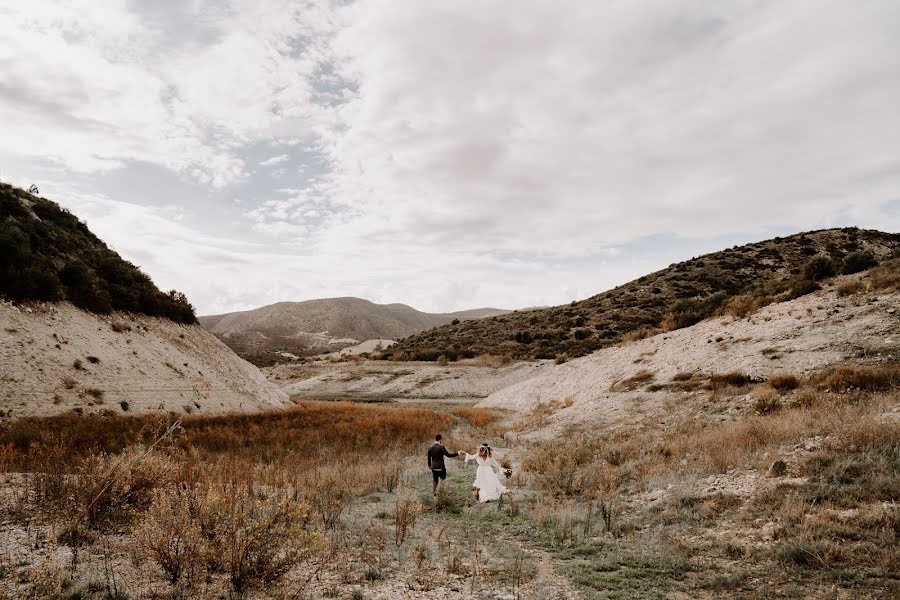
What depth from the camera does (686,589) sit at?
5.87 metres

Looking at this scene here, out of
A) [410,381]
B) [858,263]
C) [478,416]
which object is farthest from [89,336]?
[858,263]

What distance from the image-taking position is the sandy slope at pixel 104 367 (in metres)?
17.2

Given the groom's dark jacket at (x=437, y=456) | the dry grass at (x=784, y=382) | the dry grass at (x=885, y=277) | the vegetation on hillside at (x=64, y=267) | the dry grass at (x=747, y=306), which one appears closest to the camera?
the groom's dark jacket at (x=437, y=456)

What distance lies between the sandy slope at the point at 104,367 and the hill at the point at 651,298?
2821 cm

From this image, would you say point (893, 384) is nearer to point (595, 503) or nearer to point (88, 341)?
point (595, 503)

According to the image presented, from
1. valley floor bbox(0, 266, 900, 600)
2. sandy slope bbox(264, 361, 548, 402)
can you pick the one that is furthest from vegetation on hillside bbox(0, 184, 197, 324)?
sandy slope bbox(264, 361, 548, 402)

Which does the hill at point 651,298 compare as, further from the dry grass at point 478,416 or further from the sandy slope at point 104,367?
the sandy slope at point 104,367

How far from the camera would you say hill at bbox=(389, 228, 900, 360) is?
1950 inches

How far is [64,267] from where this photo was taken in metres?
23.4

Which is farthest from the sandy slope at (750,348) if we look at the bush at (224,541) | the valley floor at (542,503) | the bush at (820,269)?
the bush at (224,541)

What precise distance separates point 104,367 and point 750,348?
30325 mm

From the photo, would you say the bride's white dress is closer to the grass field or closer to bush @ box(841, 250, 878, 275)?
the grass field

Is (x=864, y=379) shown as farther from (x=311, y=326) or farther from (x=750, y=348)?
(x=311, y=326)

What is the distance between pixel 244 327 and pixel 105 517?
7693 inches
